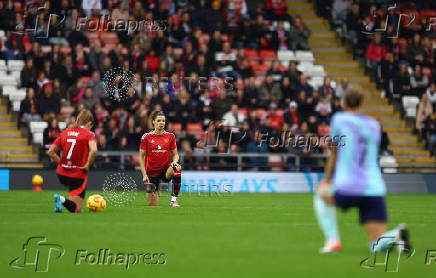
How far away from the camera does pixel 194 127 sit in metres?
27.8

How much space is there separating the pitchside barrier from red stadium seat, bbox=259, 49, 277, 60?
542cm

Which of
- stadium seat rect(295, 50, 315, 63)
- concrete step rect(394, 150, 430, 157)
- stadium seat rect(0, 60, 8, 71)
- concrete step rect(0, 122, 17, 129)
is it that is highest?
stadium seat rect(295, 50, 315, 63)

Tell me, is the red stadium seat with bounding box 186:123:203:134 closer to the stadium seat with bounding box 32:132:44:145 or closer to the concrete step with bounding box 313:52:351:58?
the stadium seat with bounding box 32:132:44:145

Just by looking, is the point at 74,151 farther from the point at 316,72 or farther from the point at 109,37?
the point at 316,72

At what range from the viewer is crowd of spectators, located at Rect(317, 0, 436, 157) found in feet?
102

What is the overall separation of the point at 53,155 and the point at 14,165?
1098 centimetres

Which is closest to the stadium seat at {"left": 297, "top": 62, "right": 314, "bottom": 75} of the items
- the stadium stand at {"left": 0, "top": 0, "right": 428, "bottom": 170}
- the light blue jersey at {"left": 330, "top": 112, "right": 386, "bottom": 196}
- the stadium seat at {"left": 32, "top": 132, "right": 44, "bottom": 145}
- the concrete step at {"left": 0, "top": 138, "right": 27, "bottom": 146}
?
the stadium stand at {"left": 0, "top": 0, "right": 428, "bottom": 170}

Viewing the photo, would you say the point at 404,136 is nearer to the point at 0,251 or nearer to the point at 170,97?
the point at 170,97

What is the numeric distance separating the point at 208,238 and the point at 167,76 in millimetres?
16887

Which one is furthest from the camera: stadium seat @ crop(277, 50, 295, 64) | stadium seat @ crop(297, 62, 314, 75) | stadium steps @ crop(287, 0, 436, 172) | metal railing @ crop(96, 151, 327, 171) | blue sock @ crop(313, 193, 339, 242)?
stadium seat @ crop(297, 62, 314, 75)

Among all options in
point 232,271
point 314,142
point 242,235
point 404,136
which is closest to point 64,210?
point 242,235

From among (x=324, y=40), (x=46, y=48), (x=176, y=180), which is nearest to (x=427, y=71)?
(x=324, y=40)

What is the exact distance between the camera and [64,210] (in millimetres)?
17016

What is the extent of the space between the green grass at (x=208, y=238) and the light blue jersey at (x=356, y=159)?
78cm
